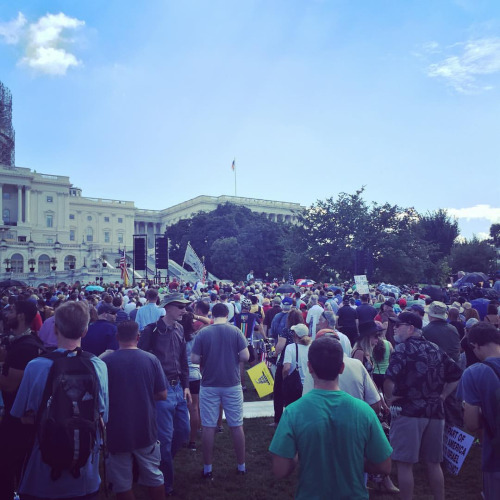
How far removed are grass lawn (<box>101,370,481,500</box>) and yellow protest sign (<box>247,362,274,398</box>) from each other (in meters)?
1.37

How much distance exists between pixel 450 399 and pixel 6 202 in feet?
278

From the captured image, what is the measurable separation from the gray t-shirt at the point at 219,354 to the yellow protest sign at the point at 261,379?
253 cm

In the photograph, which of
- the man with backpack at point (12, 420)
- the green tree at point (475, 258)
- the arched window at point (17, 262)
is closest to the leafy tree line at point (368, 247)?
the green tree at point (475, 258)

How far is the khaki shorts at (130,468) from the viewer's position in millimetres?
4141

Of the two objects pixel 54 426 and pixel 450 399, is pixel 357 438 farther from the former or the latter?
pixel 450 399

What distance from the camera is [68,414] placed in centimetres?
310

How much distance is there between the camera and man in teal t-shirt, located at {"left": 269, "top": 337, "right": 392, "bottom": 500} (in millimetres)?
2594

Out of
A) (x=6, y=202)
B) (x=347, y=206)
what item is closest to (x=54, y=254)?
(x=6, y=202)

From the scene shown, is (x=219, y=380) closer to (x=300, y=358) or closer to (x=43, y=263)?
(x=300, y=358)

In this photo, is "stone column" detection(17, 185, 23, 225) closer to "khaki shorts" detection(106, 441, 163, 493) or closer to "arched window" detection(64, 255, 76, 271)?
"arched window" detection(64, 255, 76, 271)

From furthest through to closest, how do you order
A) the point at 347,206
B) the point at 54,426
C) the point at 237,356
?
1. the point at 347,206
2. the point at 237,356
3. the point at 54,426

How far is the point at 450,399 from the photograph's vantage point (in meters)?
5.13

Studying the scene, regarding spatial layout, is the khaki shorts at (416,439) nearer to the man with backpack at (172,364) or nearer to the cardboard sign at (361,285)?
the man with backpack at (172,364)

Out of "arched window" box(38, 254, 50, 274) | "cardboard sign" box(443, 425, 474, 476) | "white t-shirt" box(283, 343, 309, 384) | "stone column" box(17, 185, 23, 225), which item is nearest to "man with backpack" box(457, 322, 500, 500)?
"cardboard sign" box(443, 425, 474, 476)
